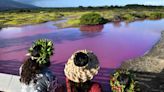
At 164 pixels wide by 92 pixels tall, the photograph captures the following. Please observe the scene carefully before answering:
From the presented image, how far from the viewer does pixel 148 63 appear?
45.6 ft

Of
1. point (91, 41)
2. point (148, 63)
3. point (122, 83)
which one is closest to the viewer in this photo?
point (122, 83)

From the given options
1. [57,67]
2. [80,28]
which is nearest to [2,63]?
[57,67]

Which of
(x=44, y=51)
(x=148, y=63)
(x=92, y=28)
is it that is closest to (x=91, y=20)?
(x=92, y=28)

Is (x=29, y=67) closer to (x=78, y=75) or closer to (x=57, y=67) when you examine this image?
(x=78, y=75)

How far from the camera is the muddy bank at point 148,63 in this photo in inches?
Result: 518

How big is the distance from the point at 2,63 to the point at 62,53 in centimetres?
269

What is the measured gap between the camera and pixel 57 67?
1409 cm

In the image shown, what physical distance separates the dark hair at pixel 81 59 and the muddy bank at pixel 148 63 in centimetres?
887

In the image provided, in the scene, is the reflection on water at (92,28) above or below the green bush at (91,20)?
below

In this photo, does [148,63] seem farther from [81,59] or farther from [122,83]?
[81,59]

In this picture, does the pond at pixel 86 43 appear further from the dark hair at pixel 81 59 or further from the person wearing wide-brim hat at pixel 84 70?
the dark hair at pixel 81 59

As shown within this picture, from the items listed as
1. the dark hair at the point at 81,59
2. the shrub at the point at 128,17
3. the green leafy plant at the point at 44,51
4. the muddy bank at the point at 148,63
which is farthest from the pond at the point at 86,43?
the dark hair at the point at 81,59

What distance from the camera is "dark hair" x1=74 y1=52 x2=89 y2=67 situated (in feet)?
14.0

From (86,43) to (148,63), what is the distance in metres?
5.41
